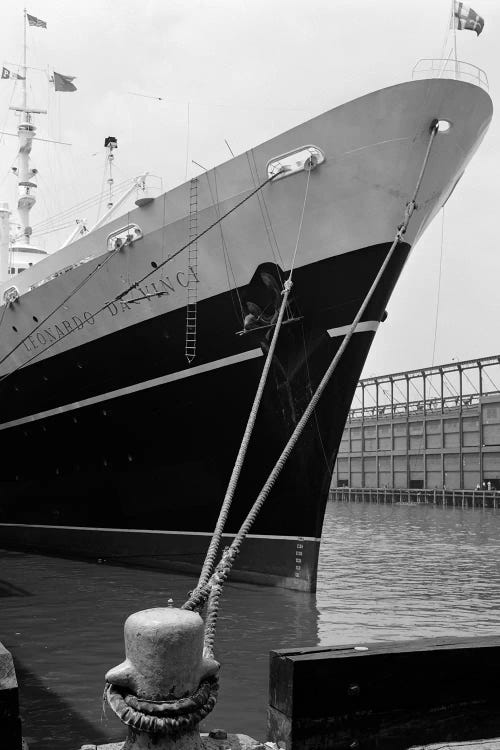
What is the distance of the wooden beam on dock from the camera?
4.35m

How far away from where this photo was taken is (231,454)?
13.4m

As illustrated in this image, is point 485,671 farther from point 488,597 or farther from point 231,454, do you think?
point 488,597

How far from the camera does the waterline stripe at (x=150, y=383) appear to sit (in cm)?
1316

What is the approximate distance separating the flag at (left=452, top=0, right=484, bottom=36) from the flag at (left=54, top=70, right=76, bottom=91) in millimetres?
12887

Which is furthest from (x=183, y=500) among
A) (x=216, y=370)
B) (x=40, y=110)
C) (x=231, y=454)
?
(x=40, y=110)

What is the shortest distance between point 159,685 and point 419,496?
56.4 m

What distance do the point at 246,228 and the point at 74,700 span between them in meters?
8.38

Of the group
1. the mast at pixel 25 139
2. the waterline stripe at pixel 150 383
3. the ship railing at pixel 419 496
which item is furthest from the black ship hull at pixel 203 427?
the ship railing at pixel 419 496

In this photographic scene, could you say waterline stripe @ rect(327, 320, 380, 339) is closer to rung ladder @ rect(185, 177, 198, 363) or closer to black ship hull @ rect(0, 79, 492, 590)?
black ship hull @ rect(0, 79, 492, 590)

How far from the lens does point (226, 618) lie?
11039 millimetres

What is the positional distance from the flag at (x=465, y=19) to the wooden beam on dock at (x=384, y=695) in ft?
34.0

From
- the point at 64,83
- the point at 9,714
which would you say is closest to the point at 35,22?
the point at 64,83

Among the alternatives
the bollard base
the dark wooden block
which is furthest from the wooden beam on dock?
the dark wooden block

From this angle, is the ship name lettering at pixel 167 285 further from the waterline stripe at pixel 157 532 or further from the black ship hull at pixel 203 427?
the waterline stripe at pixel 157 532
